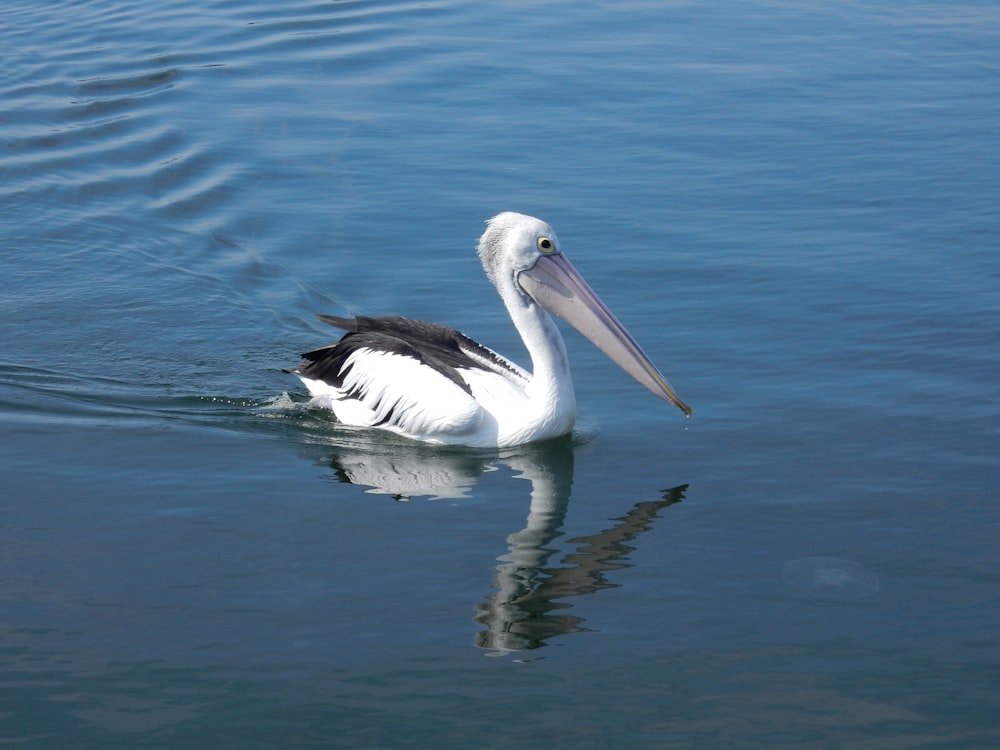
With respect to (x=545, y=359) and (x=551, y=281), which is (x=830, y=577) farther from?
(x=551, y=281)

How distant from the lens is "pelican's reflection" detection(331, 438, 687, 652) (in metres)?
5.24

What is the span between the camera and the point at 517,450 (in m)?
6.91

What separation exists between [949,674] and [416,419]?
3046 millimetres

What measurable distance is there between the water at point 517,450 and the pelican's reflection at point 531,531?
0.02 metres

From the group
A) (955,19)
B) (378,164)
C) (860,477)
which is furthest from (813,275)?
(955,19)

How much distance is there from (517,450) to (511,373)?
0.53 meters

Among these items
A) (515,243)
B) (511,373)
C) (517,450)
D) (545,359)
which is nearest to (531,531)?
(517,450)

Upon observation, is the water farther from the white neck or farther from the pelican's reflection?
the white neck

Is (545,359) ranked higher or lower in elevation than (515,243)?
lower

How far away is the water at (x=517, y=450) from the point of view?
15.8ft

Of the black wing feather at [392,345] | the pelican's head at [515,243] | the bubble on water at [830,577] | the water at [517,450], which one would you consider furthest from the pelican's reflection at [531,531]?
the pelican's head at [515,243]

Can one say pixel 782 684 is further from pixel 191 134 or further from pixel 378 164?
pixel 191 134

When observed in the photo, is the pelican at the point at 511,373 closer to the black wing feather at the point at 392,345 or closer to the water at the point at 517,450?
the black wing feather at the point at 392,345

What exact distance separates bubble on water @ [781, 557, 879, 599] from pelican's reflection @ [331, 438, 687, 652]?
0.69 meters
